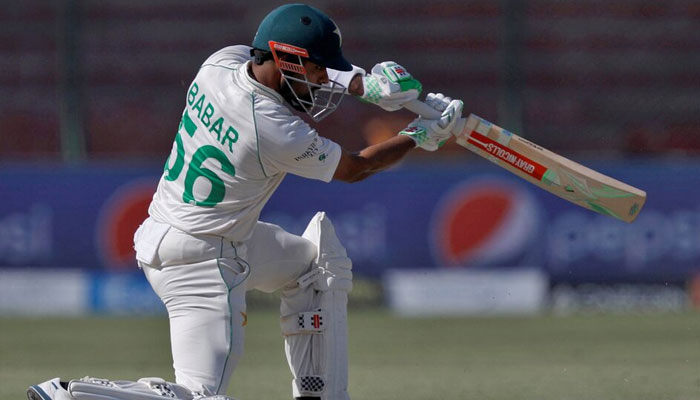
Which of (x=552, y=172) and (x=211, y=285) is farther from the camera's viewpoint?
(x=552, y=172)

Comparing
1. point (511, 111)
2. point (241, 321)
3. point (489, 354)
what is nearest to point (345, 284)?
point (241, 321)

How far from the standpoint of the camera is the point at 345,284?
424cm

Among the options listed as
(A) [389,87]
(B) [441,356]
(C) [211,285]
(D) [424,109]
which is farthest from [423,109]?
(B) [441,356]

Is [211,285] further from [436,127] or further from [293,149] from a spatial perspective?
[436,127]

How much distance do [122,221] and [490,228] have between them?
9.46ft

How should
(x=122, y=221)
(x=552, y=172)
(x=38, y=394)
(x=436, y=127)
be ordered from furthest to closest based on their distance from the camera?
(x=122, y=221), (x=552, y=172), (x=436, y=127), (x=38, y=394)

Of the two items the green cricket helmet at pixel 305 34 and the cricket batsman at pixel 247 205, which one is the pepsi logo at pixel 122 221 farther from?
the green cricket helmet at pixel 305 34

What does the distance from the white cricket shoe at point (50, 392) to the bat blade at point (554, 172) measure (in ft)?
5.69

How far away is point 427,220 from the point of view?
9.67m

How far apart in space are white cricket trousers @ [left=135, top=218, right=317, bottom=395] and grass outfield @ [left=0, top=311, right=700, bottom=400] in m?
1.09

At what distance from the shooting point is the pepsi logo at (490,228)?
9.53 m

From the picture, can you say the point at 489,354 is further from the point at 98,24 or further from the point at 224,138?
the point at 98,24

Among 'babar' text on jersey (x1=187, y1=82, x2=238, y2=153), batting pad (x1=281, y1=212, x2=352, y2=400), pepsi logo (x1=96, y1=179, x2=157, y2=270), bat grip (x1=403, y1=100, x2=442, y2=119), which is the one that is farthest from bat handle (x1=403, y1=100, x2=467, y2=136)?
pepsi logo (x1=96, y1=179, x2=157, y2=270)

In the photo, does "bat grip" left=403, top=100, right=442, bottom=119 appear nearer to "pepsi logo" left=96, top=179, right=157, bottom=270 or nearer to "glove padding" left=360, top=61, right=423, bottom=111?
"glove padding" left=360, top=61, right=423, bottom=111
